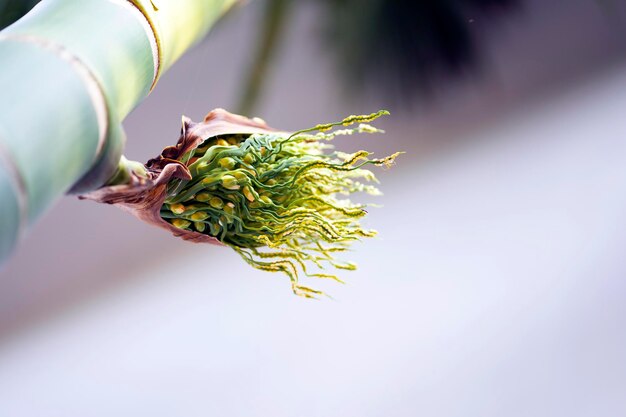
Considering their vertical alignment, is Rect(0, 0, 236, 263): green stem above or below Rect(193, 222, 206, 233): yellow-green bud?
below

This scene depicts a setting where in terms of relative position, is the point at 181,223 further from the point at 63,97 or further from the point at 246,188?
the point at 63,97

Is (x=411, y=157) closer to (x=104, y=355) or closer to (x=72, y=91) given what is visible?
(x=104, y=355)

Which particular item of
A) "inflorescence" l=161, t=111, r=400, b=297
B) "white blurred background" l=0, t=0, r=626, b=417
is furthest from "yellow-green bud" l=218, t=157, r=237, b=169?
"white blurred background" l=0, t=0, r=626, b=417

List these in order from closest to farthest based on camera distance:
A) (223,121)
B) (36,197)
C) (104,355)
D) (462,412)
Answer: (36,197)
(223,121)
(462,412)
(104,355)

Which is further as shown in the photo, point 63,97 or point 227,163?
point 227,163

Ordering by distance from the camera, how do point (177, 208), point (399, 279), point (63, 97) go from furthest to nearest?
point (399, 279)
point (177, 208)
point (63, 97)

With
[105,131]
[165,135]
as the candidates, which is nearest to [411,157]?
[165,135]

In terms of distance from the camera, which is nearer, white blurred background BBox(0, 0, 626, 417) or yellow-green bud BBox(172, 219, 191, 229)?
yellow-green bud BBox(172, 219, 191, 229)

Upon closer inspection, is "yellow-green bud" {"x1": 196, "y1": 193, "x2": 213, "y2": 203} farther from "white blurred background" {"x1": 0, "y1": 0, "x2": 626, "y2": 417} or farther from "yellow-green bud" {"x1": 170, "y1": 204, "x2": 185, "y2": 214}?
"white blurred background" {"x1": 0, "y1": 0, "x2": 626, "y2": 417}

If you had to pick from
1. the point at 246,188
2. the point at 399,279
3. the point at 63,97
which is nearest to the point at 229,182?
the point at 246,188
